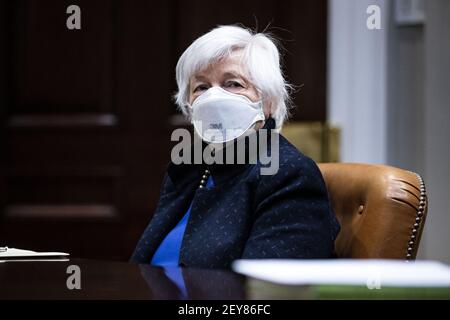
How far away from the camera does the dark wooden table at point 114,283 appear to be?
91 centimetres

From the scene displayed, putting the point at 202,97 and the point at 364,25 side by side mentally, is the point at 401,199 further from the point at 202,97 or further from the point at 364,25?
the point at 364,25

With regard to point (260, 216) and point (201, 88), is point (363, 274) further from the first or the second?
point (201, 88)

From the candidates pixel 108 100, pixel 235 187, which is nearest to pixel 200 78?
pixel 235 187

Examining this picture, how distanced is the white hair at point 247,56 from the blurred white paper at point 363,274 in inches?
45.4

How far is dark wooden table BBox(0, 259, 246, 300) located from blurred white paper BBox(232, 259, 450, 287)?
0.16 meters

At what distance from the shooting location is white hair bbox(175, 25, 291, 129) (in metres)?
1.84

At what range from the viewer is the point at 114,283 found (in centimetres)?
105

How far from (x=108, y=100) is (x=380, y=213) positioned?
2167mm

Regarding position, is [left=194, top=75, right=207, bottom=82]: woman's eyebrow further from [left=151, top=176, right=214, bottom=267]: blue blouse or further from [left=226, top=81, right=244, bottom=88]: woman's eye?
[left=151, top=176, right=214, bottom=267]: blue blouse

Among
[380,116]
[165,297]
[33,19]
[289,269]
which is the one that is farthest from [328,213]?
[33,19]

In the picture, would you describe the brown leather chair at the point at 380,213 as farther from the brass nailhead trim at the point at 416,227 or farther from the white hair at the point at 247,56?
the white hair at the point at 247,56

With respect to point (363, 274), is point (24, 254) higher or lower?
lower

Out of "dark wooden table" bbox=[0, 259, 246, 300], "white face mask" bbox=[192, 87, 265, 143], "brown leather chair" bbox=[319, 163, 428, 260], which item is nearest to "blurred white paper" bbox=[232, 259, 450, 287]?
"dark wooden table" bbox=[0, 259, 246, 300]

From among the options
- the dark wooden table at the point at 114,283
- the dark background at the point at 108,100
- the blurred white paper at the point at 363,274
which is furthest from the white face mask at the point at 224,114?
the dark background at the point at 108,100
